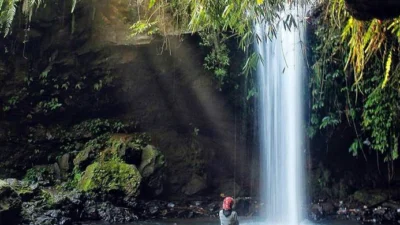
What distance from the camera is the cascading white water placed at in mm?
Answer: 10609

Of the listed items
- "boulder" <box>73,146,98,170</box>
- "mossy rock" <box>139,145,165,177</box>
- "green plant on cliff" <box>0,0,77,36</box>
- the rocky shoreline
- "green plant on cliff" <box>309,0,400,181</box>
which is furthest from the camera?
"boulder" <box>73,146,98,170</box>

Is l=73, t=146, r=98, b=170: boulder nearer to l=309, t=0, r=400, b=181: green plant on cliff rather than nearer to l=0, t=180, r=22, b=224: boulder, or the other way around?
l=0, t=180, r=22, b=224: boulder

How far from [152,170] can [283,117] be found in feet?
10.9

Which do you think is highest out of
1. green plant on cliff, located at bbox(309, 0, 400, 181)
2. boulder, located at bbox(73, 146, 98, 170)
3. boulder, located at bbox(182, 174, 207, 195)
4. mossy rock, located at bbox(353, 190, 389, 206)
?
green plant on cliff, located at bbox(309, 0, 400, 181)

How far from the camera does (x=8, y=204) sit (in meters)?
8.19

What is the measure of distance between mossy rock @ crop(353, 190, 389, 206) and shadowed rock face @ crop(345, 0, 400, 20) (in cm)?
887

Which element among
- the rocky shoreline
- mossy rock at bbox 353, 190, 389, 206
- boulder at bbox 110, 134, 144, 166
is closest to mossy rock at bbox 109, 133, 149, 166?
boulder at bbox 110, 134, 144, 166

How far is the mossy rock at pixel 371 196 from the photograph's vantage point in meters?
10.8

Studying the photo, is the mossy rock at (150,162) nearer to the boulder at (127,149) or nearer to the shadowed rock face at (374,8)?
the boulder at (127,149)

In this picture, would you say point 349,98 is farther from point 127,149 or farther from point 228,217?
point 228,217

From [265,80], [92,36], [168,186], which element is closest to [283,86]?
[265,80]

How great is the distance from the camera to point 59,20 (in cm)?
1055

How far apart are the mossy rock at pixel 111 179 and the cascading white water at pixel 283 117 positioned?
3.26m

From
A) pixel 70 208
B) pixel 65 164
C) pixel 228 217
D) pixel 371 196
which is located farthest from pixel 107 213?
pixel 371 196
